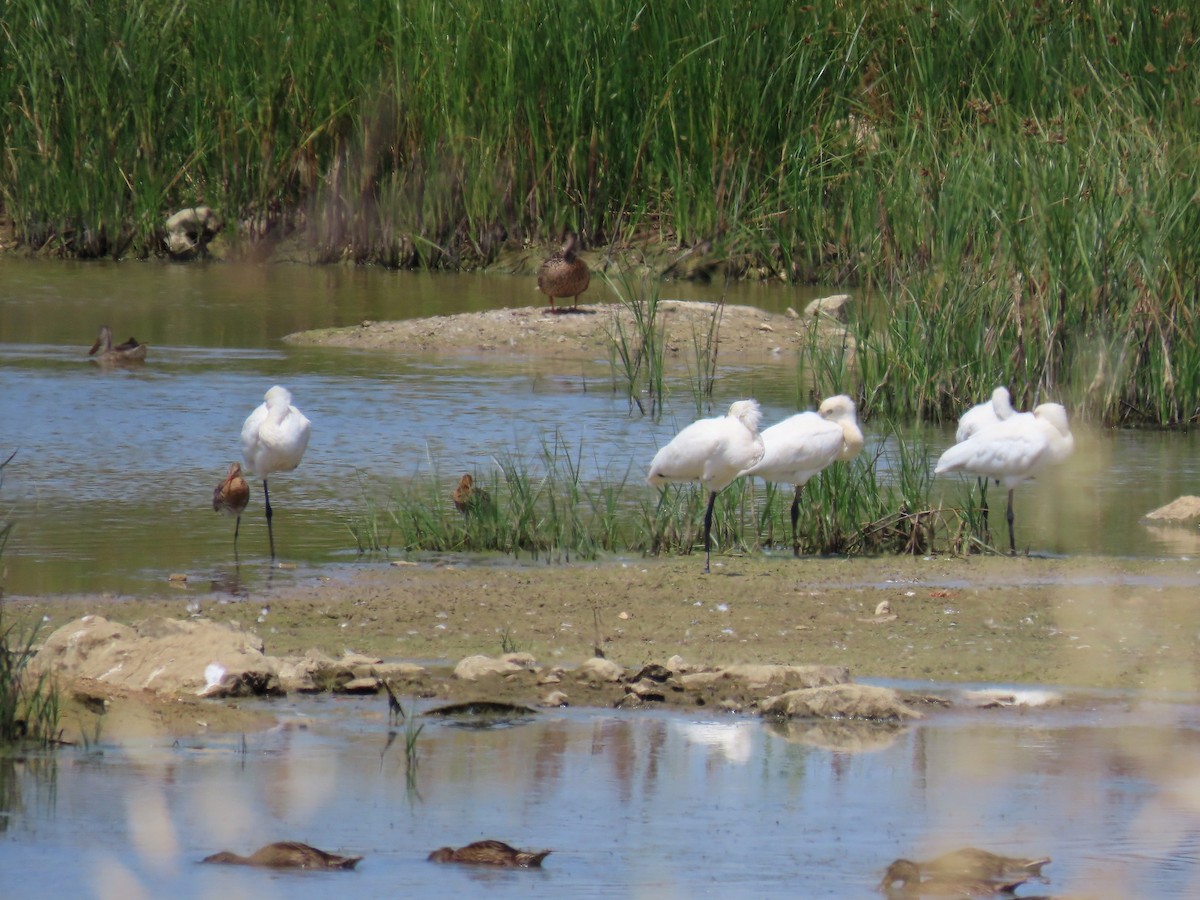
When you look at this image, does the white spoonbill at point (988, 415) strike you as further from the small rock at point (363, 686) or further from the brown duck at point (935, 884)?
the brown duck at point (935, 884)

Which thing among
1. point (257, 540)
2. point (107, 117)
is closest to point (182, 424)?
point (257, 540)

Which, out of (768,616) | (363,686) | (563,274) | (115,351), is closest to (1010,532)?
(768,616)

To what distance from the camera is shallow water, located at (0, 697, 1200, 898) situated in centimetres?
455

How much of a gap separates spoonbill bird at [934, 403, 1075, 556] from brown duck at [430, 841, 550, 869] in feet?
16.3

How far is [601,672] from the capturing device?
20.7 ft

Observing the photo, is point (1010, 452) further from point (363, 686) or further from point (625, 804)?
point (625, 804)

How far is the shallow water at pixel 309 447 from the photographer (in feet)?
30.2

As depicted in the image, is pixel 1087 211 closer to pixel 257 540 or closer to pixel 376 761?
pixel 257 540

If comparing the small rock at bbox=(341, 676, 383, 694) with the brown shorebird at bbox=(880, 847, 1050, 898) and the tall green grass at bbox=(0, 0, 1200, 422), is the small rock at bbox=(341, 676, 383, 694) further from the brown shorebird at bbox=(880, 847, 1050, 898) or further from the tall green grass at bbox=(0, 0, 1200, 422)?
the tall green grass at bbox=(0, 0, 1200, 422)

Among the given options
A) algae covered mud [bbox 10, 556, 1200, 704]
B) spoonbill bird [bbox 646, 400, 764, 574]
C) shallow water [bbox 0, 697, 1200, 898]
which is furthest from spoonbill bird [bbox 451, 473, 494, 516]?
shallow water [bbox 0, 697, 1200, 898]

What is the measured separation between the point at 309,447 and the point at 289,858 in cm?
727

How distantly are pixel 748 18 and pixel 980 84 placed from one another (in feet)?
7.16

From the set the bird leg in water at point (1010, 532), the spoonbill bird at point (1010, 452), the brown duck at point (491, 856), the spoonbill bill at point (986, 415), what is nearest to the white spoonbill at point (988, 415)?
the spoonbill bill at point (986, 415)

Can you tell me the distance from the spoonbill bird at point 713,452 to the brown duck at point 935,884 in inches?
163
